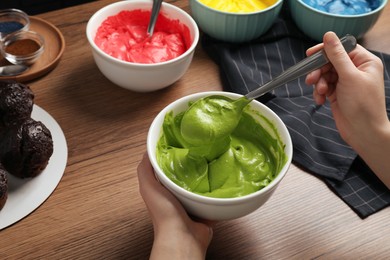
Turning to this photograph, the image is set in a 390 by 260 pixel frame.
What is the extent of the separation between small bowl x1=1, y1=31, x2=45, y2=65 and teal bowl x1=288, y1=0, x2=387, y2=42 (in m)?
0.68

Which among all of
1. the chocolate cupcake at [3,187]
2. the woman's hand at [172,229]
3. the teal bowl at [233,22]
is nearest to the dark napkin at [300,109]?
the teal bowl at [233,22]

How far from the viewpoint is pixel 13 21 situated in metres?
1.23

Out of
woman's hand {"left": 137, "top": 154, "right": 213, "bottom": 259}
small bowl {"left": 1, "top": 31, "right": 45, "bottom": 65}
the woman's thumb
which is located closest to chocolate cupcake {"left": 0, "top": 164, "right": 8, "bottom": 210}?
woman's hand {"left": 137, "top": 154, "right": 213, "bottom": 259}

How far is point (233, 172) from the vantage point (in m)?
0.84

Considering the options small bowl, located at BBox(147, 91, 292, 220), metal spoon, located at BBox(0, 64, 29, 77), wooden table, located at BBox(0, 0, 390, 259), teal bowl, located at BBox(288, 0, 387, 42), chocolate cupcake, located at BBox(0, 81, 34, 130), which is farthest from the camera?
teal bowl, located at BBox(288, 0, 387, 42)

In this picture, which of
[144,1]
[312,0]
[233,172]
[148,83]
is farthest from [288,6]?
[233,172]

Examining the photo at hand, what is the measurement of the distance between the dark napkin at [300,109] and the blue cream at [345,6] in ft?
0.29

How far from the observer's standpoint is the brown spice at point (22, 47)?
116cm

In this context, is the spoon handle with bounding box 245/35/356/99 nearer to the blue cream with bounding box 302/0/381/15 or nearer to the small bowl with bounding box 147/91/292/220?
the small bowl with bounding box 147/91/292/220

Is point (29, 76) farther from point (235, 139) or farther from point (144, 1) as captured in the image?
point (235, 139)

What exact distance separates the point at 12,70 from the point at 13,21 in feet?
0.57

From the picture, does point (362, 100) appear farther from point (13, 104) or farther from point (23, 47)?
point (23, 47)

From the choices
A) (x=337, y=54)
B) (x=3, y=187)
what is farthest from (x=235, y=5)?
(x=3, y=187)

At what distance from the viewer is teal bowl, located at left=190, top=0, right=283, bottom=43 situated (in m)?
1.21
